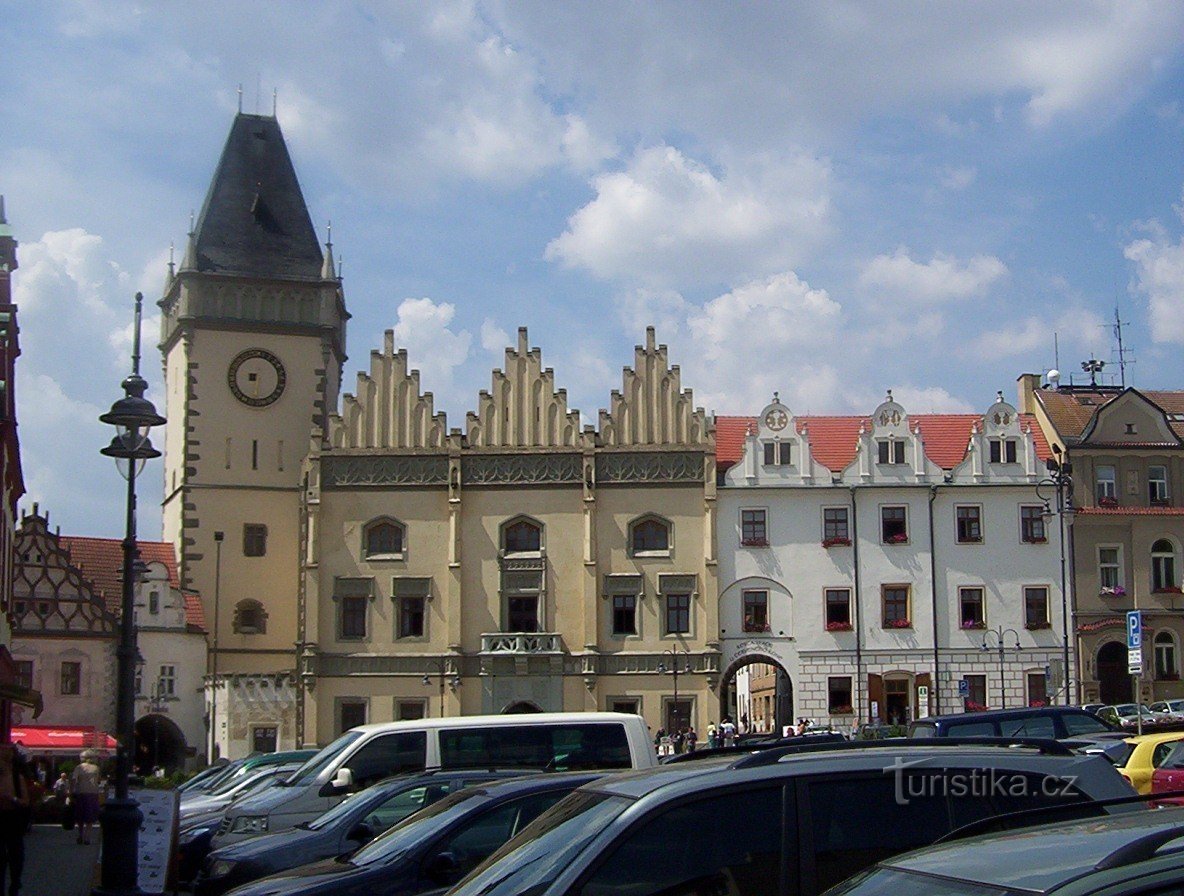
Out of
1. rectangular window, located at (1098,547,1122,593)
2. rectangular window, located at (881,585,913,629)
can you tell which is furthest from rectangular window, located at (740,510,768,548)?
rectangular window, located at (1098,547,1122,593)

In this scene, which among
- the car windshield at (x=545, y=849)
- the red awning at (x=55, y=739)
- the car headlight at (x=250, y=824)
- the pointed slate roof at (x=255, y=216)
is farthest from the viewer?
the pointed slate roof at (x=255, y=216)

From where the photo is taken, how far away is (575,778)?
511 inches

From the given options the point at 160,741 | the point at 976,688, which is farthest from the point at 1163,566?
the point at 160,741

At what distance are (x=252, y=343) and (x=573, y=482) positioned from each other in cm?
1502

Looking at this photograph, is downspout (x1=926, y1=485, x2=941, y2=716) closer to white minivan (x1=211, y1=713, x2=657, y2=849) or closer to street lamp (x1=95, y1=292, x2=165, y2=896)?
white minivan (x1=211, y1=713, x2=657, y2=849)

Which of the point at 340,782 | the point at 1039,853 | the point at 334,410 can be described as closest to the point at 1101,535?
the point at 334,410

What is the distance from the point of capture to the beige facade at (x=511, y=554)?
56.3m

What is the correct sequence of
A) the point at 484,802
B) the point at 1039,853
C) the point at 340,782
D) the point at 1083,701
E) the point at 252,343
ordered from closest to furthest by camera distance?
the point at 1039,853 → the point at 484,802 → the point at 340,782 → the point at 1083,701 → the point at 252,343

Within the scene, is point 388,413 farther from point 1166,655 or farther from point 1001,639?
point 1166,655

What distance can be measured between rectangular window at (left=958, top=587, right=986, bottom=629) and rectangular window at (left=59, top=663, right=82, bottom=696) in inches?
1252

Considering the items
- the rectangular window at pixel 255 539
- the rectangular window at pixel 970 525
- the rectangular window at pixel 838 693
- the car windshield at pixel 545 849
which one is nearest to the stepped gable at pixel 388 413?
the rectangular window at pixel 255 539

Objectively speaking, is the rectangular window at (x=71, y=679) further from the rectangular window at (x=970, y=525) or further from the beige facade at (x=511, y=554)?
the rectangular window at (x=970, y=525)

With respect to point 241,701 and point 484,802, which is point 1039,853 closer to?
point 484,802

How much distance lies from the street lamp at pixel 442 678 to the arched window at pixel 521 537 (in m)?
4.65
